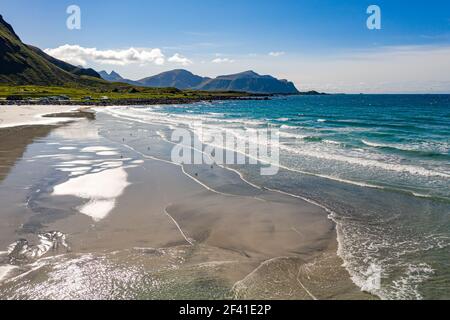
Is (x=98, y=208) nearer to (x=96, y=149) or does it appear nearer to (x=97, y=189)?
(x=97, y=189)

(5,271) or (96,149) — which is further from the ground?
(96,149)

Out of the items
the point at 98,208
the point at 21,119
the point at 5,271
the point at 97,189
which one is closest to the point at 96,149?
the point at 97,189

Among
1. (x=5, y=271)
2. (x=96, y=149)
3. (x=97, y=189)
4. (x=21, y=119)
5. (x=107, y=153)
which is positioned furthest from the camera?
(x=21, y=119)

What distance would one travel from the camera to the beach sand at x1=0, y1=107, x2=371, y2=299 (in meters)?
9.26

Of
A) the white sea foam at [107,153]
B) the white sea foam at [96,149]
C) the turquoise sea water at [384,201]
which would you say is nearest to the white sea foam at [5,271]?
the turquoise sea water at [384,201]

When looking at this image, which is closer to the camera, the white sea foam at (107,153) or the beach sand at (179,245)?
the beach sand at (179,245)

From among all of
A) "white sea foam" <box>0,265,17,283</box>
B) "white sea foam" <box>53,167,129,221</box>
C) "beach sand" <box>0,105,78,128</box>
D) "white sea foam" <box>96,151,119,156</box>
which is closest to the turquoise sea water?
"white sea foam" <box>53,167,129,221</box>

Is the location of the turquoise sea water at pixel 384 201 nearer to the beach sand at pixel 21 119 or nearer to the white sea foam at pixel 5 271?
the white sea foam at pixel 5 271

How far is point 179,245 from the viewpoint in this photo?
12070 mm

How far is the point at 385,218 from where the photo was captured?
48.2ft

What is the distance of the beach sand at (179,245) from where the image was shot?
30.4 feet

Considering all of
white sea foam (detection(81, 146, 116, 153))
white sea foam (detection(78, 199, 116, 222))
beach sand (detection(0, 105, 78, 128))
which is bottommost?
white sea foam (detection(78, 199, 116, 222))

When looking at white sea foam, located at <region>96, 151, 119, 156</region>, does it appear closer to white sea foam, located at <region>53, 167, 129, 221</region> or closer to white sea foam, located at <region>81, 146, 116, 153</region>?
white sea foam, located at <region>81, 146, 116, 153</region>

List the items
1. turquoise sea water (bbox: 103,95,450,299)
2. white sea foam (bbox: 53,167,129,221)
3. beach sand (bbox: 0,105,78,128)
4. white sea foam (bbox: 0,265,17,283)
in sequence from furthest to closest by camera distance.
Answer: beach sand (bbox: 0,105,78,128) → white sea foam (bbox: 53,167,129,221) → turquoise sea water (bbox: 103,95,450,299) → white sea foam (bbox: 0,265,17,283)
